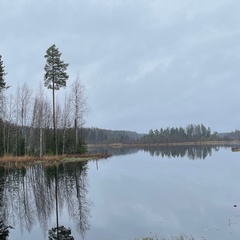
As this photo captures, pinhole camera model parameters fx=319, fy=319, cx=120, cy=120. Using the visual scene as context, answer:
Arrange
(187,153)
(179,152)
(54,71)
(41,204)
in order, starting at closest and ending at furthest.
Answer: (41,204) → (54,71) → (187,153) → (179,152)

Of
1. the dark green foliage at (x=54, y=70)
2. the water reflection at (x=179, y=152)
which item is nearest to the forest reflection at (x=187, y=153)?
the water reflection at (x=179, y=152)

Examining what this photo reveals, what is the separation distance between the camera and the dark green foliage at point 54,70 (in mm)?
47844

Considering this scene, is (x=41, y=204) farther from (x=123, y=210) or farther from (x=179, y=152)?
(x=179, y=152)

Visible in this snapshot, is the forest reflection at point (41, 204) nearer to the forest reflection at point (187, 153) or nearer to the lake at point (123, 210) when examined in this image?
the lake at point (123, 210)

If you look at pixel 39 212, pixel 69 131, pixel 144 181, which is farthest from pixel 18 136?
pixel 39 212

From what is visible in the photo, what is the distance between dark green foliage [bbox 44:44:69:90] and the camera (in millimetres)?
47844

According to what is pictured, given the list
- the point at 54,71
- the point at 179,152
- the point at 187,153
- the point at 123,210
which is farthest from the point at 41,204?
the point at 179,152

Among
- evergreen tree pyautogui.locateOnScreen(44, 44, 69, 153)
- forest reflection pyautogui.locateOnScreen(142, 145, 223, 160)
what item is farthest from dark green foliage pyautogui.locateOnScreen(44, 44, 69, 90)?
forest reflection pyautogui.locateOnScreen(142, 145, 223, 160)

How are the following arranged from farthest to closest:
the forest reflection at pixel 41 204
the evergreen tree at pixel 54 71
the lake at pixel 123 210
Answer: the evergreen tree at pixel 54 71, the forest reflection at pixel 41 204, the lake at pixel 123 210

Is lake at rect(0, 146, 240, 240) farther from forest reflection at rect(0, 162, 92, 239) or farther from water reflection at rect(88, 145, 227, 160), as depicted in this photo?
water reflection at rect(88, 145, 227, 160)

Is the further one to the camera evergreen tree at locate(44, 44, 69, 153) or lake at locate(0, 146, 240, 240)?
evergreen tree at locate(44, 44, 69, 153)

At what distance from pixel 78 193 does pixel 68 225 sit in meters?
6.44

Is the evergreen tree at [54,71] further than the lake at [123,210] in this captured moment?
Yes

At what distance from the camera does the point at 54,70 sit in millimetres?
48062
